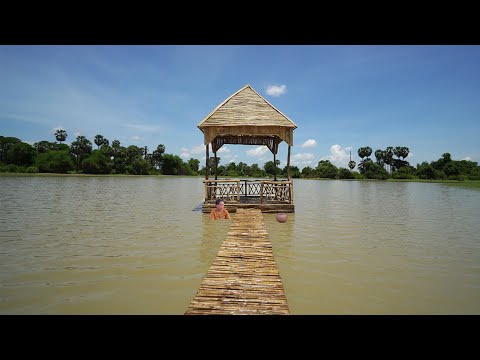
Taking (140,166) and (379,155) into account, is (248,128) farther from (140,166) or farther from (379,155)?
(379,155)

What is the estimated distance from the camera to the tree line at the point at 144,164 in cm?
6819

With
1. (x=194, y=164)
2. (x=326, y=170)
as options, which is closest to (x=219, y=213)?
(x=326, y=170)

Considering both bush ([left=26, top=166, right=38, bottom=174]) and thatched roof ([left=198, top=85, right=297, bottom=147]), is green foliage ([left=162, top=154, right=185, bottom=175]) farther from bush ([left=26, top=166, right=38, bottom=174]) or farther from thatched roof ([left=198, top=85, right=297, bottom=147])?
thatched roof ([left=198, top=85, right=297, bottom=147])

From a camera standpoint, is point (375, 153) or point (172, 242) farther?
point (375, 153)

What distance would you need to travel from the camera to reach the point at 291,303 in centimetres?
441

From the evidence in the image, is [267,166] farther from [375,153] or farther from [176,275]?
[176,275]

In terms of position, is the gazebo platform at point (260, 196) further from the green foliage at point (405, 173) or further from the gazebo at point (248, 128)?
the green foliage at point (405, 173)

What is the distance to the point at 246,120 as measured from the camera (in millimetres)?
13148

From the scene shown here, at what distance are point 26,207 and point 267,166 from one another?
95521mm

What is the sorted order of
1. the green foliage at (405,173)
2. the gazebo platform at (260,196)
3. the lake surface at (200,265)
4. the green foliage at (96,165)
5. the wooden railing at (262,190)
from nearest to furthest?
the lake surface at (200,265)
the gazebo platform at (260,196)
the wooden railing at (262,190)
the green foliage at (96,165)
the green foliage at (405,173)

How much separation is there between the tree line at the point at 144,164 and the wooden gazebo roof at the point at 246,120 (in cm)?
4544

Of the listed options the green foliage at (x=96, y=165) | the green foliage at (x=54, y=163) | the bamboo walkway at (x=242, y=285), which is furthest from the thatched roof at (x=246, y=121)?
the green foliage at (x=54, y=163)
